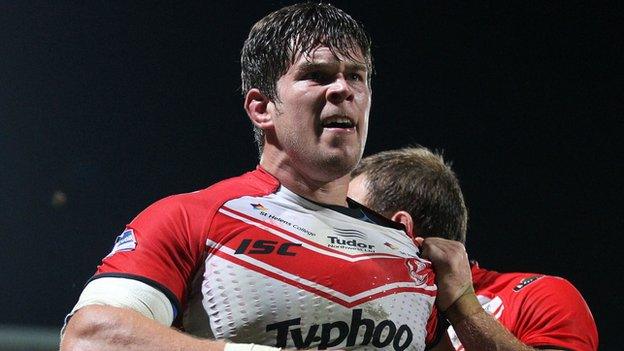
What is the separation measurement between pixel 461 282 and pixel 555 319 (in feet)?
1.53

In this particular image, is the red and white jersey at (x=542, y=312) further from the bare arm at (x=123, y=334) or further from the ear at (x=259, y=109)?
the bare arm at (x=123, y=334)

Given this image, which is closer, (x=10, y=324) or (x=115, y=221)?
(x=10, y=324)

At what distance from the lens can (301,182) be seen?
1.54 m

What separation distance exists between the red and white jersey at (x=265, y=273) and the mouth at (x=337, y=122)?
6.2 inches

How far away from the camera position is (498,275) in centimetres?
229

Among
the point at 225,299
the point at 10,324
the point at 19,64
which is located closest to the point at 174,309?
the point at 225,299

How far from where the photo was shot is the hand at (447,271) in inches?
62.7

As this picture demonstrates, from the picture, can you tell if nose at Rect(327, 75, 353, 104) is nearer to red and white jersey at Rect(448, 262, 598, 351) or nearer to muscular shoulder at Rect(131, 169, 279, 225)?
muscular shoulder at Rect(131, 169, 279, 225)

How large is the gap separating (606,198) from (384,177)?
2.38m

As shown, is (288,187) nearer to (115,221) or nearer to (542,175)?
(115,221)

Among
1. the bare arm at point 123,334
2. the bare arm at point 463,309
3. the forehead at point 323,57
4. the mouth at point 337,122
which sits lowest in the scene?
the bare arm at point 463,309

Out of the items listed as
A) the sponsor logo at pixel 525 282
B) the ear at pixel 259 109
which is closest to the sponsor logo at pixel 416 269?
the ear at pixel 259 109

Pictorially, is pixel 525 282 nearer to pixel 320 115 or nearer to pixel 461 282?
pixel 461 282

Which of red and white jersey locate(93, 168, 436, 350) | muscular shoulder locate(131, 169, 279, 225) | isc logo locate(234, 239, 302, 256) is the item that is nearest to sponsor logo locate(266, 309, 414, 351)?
red and white jersey locate(93, 168, 436, 350)
